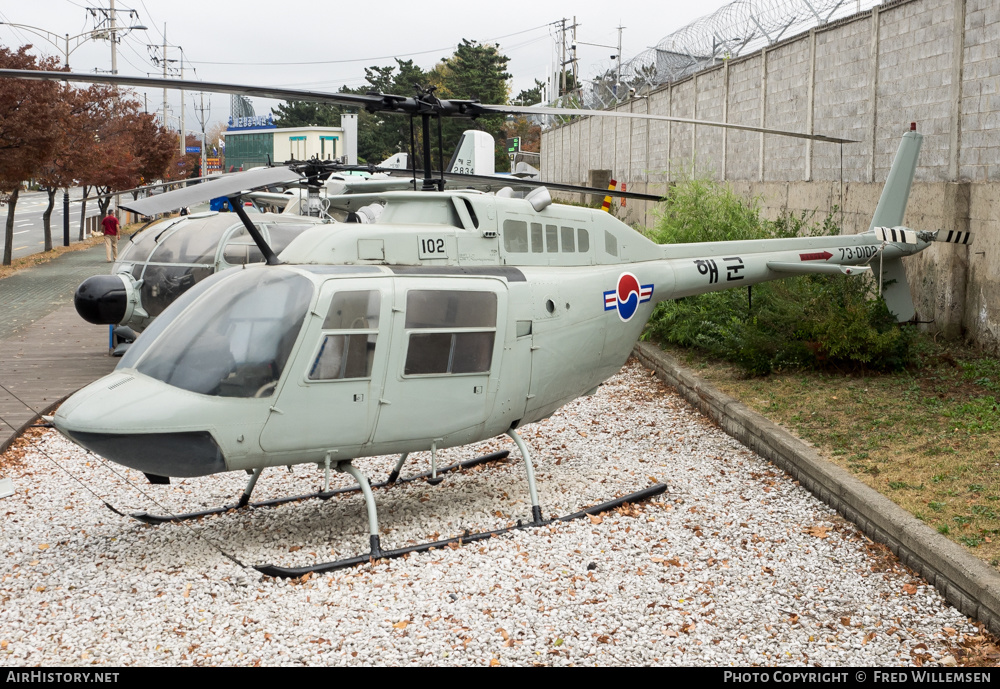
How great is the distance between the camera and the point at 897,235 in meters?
10.2

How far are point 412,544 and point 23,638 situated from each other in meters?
2.44

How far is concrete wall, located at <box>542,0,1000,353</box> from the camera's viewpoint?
411 inches

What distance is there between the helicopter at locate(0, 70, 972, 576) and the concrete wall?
490 cm

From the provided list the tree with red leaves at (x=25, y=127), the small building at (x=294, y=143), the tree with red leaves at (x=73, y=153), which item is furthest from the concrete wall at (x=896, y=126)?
the small building at (x=294, y=143)

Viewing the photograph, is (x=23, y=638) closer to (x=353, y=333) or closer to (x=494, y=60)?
(x=353, y=333)

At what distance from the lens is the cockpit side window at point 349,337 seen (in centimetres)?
576

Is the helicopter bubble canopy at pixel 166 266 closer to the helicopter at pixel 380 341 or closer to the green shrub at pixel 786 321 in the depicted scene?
the helicopter at pixel 380 341

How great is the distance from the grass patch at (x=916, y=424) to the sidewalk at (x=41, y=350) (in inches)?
304

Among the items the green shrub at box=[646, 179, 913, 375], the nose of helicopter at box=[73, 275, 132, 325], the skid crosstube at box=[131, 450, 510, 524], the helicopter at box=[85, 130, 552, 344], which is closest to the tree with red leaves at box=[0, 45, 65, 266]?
the helicopter at box=[85, 130, 552, 344]

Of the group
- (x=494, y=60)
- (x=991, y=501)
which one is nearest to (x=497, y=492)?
(x=991, y=501)

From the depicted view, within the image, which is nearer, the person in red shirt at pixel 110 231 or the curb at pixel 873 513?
the curb at pixel 873 513

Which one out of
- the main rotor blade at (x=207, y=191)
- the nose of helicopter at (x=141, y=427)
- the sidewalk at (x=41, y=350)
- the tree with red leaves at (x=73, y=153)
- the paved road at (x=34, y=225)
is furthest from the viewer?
the paved road at (x=34, y=225)

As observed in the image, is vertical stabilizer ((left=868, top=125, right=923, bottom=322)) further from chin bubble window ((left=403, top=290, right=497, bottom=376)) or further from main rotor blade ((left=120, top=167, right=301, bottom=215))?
main rotor blade ((left=120, top=167, right=301, bottom=215))

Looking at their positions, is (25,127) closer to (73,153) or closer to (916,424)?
(73,153)
